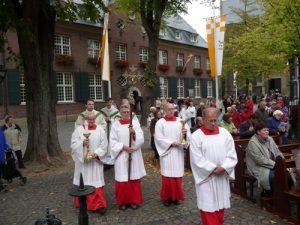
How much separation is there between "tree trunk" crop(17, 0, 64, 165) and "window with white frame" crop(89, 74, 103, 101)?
18.4 meters

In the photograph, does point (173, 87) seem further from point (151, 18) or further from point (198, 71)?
point (151, 18)

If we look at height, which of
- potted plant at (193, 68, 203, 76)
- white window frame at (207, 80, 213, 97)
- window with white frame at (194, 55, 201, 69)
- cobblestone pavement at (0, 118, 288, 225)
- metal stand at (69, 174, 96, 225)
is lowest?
cobblestone pavement at (0, 118, 288, 225)

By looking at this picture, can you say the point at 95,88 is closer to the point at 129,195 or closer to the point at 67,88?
the point at 67,88

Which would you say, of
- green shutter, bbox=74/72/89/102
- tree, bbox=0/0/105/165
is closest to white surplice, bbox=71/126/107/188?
tree, bbox=0/0/105/165

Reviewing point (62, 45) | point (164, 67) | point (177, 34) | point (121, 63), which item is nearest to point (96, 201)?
point (62, 45)

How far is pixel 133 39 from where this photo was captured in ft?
112

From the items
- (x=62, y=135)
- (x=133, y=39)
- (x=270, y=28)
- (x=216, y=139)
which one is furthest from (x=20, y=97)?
(x=216, y=139)

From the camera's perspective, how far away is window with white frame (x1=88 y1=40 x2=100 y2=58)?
30.1 metres

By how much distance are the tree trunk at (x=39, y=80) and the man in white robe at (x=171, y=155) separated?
5.03 metres

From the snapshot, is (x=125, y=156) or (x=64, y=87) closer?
(x=125, y=156)

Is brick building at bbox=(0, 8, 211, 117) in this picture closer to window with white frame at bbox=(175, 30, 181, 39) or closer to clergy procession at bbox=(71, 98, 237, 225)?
window with white frame at bbox=(175, 30, 181, 39)

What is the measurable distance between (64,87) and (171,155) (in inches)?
864

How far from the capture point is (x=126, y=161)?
23.0ft

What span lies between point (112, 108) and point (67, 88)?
18374 millimetres
